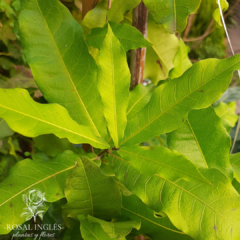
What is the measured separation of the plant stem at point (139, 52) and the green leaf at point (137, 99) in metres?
0.03

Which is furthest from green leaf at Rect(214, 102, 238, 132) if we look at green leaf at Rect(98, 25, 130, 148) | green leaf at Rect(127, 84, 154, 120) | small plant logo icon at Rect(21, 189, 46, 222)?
small plant logo icon at Rect(21, 189, 46, 222)

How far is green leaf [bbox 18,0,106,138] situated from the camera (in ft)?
1.14

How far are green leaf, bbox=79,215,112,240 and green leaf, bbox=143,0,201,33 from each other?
35 cm

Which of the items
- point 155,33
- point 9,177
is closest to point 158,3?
point 155,33

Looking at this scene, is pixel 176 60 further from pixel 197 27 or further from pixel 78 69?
pixel 197 27

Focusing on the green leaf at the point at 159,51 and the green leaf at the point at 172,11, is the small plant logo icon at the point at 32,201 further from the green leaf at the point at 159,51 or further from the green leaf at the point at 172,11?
the green leaf at the point at 159,51

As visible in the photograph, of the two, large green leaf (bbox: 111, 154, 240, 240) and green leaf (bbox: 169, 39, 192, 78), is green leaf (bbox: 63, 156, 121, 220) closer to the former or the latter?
large green leaf (bbox: 111, 154, 240, 240)

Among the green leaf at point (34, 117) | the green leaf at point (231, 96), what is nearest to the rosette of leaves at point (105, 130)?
the green leaf at point (34, 117)

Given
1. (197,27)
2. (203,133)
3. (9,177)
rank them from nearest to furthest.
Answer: (9,177)
(203,133)
(197,27)

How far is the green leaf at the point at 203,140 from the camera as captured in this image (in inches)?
17.6

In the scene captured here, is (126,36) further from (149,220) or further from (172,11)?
(149,220)

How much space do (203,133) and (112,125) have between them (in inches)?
8.3

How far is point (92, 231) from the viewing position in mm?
354

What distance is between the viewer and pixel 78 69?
0.38m
